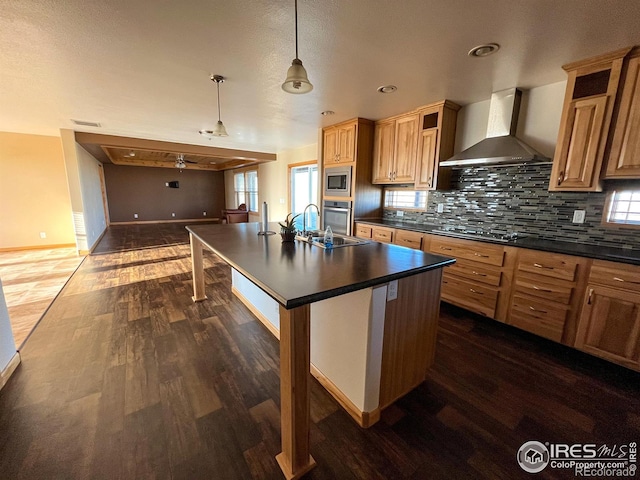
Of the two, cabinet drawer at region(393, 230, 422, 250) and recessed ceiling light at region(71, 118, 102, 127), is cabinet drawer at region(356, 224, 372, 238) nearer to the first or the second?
cabinet drawer at region(393, 230, 422, 250)

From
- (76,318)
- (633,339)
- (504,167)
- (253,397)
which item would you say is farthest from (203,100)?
(633,339)

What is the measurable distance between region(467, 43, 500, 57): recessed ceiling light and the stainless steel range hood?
0.90m

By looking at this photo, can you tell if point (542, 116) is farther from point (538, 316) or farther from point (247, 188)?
point (247, 188)

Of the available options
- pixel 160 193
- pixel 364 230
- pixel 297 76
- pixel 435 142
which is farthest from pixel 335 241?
pixel 160 193

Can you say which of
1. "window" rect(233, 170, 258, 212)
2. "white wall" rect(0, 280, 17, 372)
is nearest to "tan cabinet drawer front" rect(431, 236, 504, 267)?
"white wall" rect(0, 280, 17, 372)

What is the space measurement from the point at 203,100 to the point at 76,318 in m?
2.69

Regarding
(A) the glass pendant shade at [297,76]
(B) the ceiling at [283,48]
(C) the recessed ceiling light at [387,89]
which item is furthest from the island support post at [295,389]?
(C) the recessed ceiling light at [387,89]

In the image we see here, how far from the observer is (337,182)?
4.15 meters

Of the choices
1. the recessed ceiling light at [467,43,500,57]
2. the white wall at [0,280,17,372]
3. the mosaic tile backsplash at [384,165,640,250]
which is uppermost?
the recessed ceiling light at [467,43,500,57]

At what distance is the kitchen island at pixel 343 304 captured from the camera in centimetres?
113

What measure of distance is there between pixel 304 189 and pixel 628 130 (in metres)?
5.20

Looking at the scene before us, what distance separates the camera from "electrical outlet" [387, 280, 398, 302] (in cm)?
142

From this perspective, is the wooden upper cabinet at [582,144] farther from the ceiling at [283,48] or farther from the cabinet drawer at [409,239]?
the cabinet drawer at [409,239]

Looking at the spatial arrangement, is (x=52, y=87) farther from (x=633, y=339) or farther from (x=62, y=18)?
(x=633, y=339)
